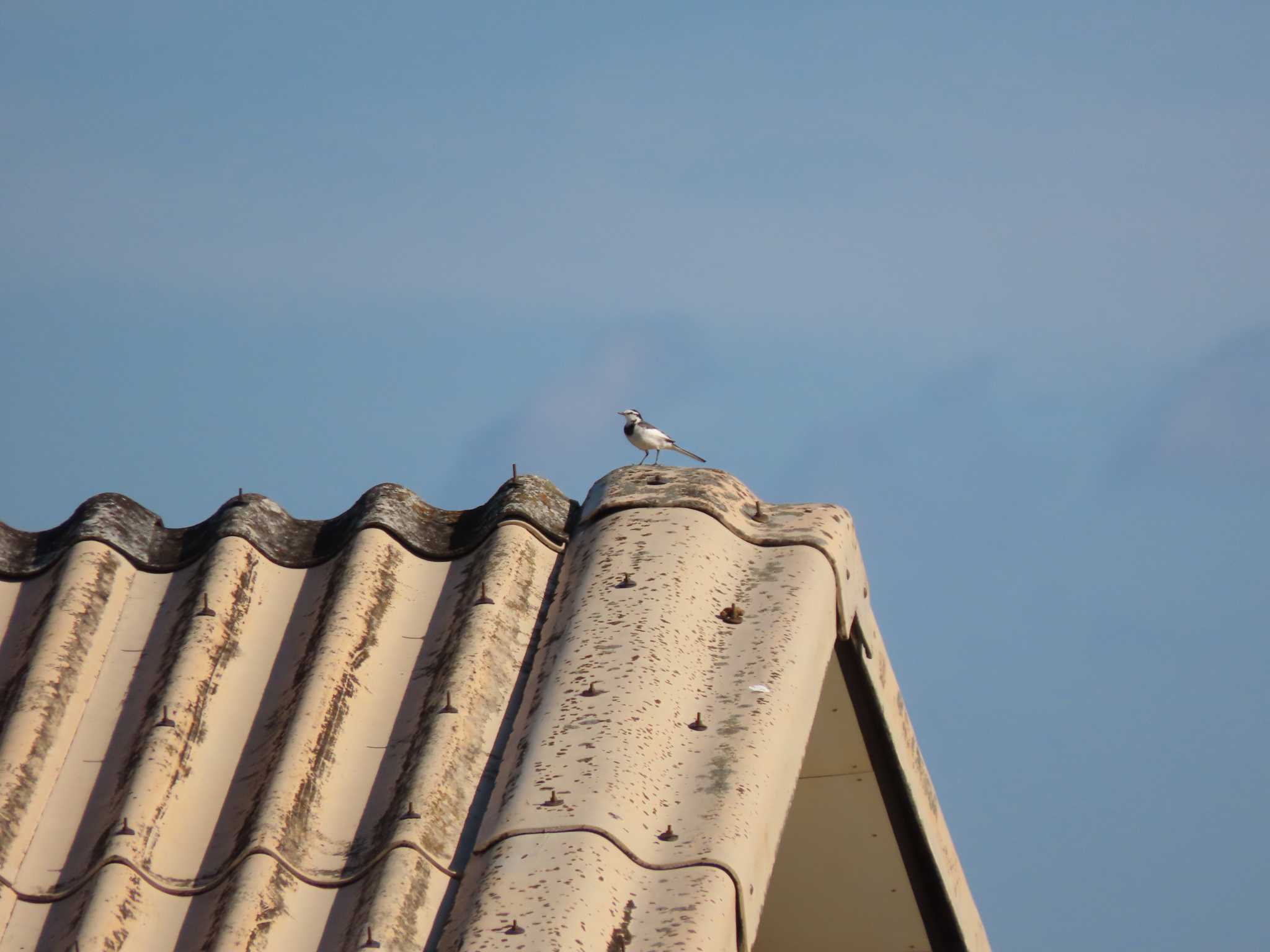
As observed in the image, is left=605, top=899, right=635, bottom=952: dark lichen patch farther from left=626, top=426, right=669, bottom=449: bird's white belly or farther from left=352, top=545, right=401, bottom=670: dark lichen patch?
left=626, top=426, right=669, bottom=449: bird's white belly

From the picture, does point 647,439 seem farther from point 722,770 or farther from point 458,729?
point 722,770

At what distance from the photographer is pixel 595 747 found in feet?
11.2

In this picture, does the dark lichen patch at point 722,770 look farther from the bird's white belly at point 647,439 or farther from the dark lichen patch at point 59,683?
the bird's white belly at point 647,439

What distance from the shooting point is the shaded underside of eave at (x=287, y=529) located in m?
4.36

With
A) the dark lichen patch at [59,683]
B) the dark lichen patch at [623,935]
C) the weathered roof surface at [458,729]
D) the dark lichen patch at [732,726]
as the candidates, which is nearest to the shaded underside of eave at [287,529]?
the weathered roof surface at [458,729]

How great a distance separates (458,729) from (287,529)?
3.79 feet

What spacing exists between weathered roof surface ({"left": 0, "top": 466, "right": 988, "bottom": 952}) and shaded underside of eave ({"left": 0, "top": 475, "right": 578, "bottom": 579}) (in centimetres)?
1

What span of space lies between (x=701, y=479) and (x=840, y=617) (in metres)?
0.55

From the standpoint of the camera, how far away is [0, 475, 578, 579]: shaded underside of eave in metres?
4.36

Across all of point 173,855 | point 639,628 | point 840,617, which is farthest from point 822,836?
point 173,855

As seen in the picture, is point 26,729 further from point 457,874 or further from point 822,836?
point 822,836

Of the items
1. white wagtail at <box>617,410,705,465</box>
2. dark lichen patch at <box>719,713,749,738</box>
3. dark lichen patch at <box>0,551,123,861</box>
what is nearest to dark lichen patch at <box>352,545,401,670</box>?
dark lichen patch at <box>0,551,123,861</box>

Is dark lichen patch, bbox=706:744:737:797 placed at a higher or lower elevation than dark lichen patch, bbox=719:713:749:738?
lower

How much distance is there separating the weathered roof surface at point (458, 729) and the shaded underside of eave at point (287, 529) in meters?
0.01
